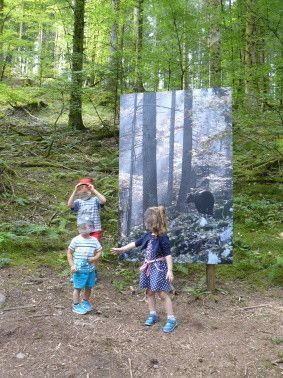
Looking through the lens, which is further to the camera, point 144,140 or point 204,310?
point 144,140

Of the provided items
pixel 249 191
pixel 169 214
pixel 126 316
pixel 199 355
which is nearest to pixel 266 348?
pixel 199 355

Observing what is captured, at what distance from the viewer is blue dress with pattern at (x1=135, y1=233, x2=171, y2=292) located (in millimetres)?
4691

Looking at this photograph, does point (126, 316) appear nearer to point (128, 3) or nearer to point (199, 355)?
point (199, 355)

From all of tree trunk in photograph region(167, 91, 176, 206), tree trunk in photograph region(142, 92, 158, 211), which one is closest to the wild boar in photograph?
tree trunk in photograph region(167, 91, 176, 206)

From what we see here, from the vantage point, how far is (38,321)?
4570 millimetres

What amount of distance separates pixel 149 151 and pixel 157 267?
74.7 inches

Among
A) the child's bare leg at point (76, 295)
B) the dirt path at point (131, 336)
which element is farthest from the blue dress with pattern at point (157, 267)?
the child's bare leg at point (76, 295)

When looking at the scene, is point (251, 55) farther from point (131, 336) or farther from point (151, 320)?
point (131, 336)

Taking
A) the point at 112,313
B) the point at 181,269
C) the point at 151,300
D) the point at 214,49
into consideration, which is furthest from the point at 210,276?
the point at 214,49

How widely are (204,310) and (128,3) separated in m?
11.2

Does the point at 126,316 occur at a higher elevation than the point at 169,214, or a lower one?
lower

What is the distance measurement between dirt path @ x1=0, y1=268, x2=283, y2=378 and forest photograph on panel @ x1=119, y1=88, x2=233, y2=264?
2.34ft

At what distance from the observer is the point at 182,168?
5.76m

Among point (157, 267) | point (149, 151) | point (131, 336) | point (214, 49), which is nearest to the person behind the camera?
point (131, 336)
